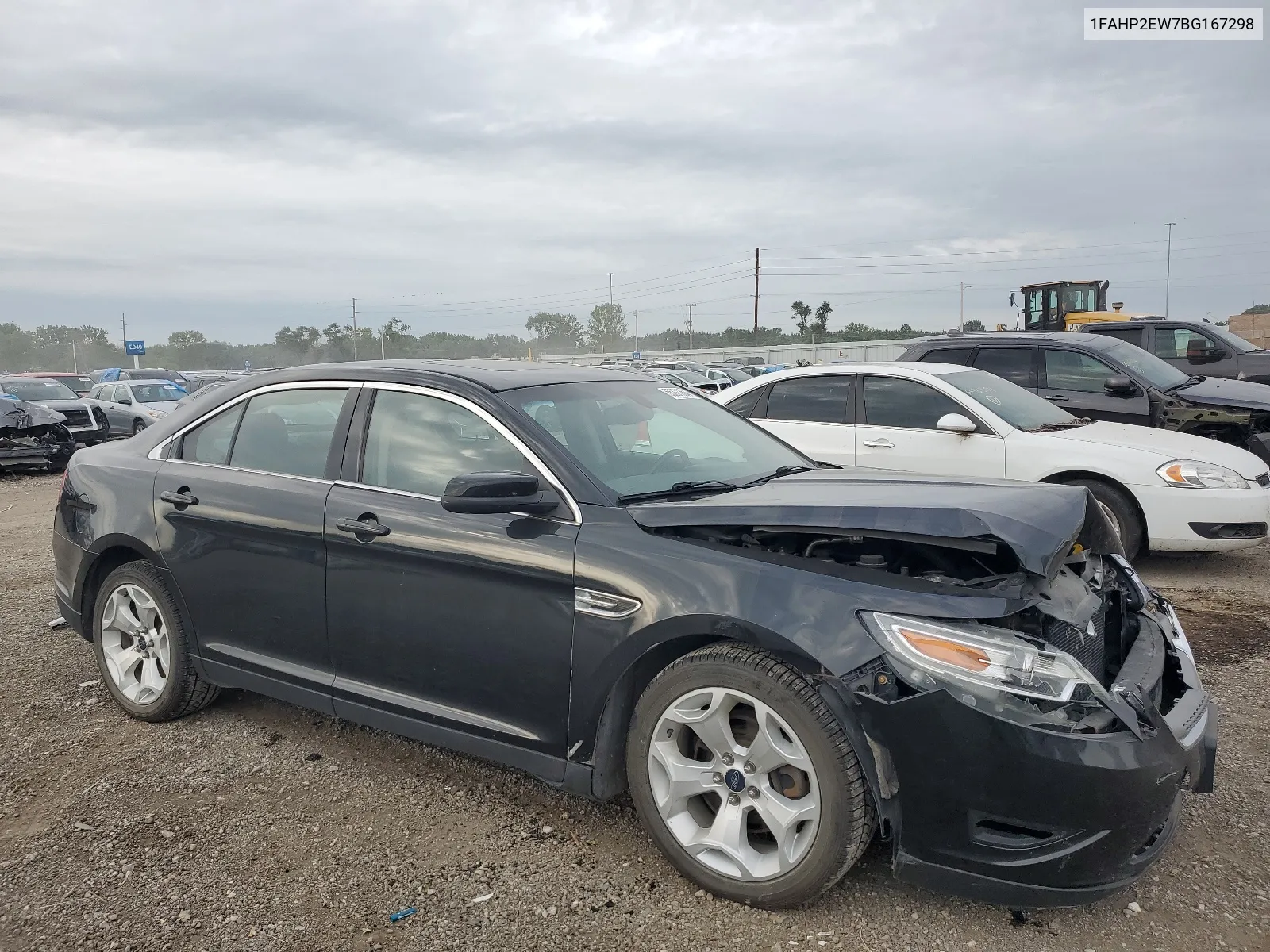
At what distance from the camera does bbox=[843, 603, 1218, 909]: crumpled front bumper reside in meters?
2.33

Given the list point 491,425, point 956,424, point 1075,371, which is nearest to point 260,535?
point 491,425

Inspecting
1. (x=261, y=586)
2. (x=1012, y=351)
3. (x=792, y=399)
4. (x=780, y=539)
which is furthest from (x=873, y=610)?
(x=1012, y=351)

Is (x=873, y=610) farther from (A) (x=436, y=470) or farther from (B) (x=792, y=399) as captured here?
(B) (x=792, y=399)

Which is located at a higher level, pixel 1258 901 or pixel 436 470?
pixel 436 470

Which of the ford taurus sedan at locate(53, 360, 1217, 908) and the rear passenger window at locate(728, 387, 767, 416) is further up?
the rear passenger window at locate(728, 387, 767, 416)

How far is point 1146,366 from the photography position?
28.3 ft

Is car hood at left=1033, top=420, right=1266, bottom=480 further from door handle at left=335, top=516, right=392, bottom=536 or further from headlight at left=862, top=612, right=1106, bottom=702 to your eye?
door handle at left=335, top=516, right=392, bottom=536

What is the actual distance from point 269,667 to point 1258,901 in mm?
3435

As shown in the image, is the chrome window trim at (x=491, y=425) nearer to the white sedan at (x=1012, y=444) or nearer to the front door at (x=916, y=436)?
the white sedan at (x=1012, y=444)

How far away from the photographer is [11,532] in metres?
9.09

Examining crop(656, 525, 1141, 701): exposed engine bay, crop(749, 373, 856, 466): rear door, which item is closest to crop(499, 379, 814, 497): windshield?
crop(656, 525, 1141, 701): exposed engine bay

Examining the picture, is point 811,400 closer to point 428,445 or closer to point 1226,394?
point 1226,394

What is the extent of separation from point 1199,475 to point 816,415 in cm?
270

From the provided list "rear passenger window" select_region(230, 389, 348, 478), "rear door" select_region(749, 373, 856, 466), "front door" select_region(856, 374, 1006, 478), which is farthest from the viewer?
"rear door" select_region(749, 373, 856, 466)
